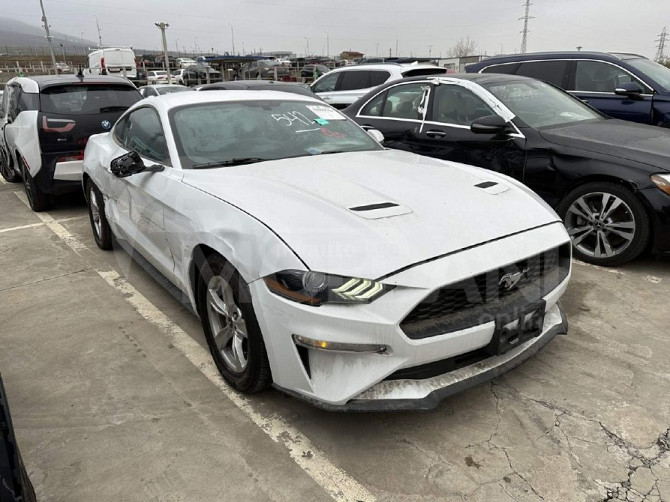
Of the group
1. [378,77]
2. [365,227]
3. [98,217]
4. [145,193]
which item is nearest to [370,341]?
[365,227]

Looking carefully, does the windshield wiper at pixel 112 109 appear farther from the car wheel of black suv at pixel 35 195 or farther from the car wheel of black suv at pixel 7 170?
the car wheel of black suv at pixel 7 170

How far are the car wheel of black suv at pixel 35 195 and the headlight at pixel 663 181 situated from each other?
246 inches

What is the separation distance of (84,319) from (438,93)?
387 cm

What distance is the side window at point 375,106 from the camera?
589 centimetres

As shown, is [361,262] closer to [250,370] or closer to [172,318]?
[250,370]

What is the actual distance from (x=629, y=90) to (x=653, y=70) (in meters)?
0.91

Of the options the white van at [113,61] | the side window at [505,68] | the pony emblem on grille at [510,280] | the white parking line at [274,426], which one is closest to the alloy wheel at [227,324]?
the white parking line at [274,426]

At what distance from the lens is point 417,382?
221 cm

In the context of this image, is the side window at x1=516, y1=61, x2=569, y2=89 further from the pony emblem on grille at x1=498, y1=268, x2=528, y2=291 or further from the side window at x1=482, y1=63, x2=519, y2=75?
the pony emblem on grille at x1=498, y1=268, x2=528, y2=291

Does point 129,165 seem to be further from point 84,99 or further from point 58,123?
point 84,99

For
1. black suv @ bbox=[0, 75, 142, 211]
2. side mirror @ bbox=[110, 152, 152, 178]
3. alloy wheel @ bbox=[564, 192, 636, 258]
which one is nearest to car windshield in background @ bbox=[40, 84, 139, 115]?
black suv @ bbox=[0, 75, 142, 211]

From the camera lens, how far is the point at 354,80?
10219 mm

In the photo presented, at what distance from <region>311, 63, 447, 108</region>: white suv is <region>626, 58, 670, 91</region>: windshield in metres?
3.44

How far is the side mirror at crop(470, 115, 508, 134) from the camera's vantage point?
454 centimetres
